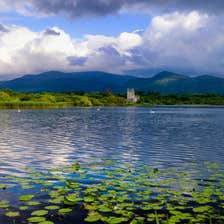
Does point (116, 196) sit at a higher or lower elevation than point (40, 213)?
lower

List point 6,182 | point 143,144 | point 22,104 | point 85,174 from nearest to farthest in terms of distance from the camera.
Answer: point 6,182
point 85,174
point 143,144
point 22,104

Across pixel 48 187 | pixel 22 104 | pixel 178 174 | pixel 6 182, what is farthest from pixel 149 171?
pixel 22 104

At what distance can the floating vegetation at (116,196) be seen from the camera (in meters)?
14.5

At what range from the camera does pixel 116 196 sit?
17.5m

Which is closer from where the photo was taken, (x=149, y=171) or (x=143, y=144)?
(x=149, y=171)

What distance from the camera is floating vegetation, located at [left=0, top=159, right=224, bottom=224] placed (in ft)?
47.5

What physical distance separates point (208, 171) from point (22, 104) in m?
153

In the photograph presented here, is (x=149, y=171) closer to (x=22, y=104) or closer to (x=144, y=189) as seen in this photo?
(x=144, y=189)

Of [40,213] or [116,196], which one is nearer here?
[40,213]

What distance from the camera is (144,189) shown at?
19.5m

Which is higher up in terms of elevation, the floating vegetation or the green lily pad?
the green lily pad

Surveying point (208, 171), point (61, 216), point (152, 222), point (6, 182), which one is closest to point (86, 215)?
point (61, 216)

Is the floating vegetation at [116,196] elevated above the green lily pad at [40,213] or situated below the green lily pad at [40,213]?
below

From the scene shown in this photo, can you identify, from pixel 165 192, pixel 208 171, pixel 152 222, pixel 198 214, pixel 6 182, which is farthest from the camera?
pixel 208 171
